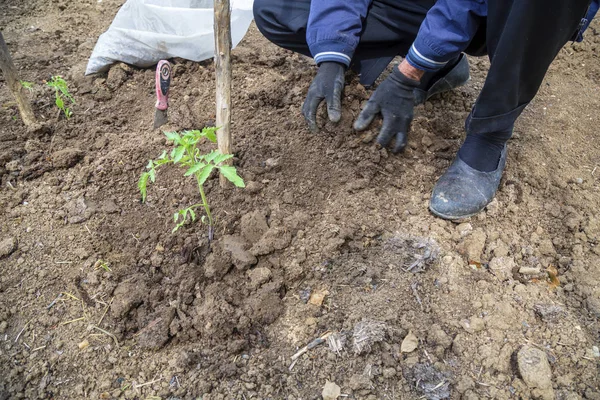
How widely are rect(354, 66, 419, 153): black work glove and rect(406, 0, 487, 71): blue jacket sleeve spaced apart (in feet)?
0.56

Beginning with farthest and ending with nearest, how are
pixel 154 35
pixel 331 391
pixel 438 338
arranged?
1. pixel 154 35
2. pixel 438 338
3. pixel 331 391

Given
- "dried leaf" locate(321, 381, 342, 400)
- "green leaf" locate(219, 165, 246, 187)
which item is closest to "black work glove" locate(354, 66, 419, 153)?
"green leaf" locate(219, 165, 246, 187)

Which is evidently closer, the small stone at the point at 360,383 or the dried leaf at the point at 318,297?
the small stone at the point at 360,383

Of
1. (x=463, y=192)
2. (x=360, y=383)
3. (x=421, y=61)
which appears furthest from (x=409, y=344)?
(x=421, y=61)

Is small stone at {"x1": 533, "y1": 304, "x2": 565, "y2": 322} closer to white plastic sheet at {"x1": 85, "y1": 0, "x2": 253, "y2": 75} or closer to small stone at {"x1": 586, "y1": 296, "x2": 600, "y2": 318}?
small stone at {"x1": 586, "y1": 296, "x2": 600, "y2": 318}

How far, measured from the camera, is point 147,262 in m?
1.76

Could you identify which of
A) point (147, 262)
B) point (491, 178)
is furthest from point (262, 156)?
point (491, 178)

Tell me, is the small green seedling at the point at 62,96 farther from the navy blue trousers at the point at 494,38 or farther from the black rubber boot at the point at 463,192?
the black rubber boot at the point at 463,192

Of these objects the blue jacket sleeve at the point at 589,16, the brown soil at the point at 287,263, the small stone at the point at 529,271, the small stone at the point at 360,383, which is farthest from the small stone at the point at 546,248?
the small stone at the point at 360,383

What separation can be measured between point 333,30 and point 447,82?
739mm

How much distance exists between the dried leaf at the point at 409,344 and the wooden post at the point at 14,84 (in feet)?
6.96

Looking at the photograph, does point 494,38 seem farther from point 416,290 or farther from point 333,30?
point 416,290

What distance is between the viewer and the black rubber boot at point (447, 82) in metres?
2.46

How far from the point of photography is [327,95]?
6.84ft
